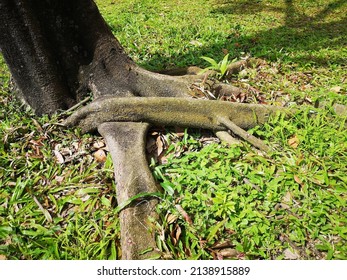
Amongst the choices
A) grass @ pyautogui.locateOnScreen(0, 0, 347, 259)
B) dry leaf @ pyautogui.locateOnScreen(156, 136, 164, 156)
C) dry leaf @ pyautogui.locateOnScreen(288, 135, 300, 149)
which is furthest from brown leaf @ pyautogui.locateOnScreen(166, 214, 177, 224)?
dry leaf @ pyautogui.locateOnScreen(288, 135, 300, 149)

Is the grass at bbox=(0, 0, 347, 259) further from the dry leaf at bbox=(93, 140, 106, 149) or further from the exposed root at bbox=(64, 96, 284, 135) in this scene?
the exposed root at bbox=(64, 96, 284, 135)

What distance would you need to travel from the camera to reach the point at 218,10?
6.94 m

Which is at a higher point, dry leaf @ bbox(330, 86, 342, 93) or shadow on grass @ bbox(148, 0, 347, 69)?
shadow on grass @ bbox(148, 0, 347, 69)

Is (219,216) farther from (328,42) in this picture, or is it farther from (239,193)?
(328,42)

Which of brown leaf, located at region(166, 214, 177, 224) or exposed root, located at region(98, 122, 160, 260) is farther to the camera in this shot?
brown leaf, located at region(166, 214, 177, 224)

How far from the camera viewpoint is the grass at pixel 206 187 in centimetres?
207

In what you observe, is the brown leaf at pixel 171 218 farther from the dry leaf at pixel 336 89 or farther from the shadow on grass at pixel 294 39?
the shadow on grass at pixel 294 39

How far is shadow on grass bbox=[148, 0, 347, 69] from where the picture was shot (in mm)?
4467

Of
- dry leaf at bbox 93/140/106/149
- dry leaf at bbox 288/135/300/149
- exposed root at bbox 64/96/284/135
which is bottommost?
dry leaf at bbox 288/135/300/149

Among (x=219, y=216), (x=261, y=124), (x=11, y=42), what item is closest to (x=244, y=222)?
(x=219, y=216)

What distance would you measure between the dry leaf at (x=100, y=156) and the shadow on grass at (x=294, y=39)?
2.12m

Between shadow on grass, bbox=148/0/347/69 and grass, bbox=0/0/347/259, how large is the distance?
60 centimetres

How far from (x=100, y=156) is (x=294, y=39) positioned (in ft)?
13.7

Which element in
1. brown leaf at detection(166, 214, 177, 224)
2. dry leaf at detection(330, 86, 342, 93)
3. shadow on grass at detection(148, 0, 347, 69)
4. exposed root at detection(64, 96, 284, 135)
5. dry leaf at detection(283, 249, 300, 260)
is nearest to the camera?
dry leaf at detection(283, 249, 300, 260)
